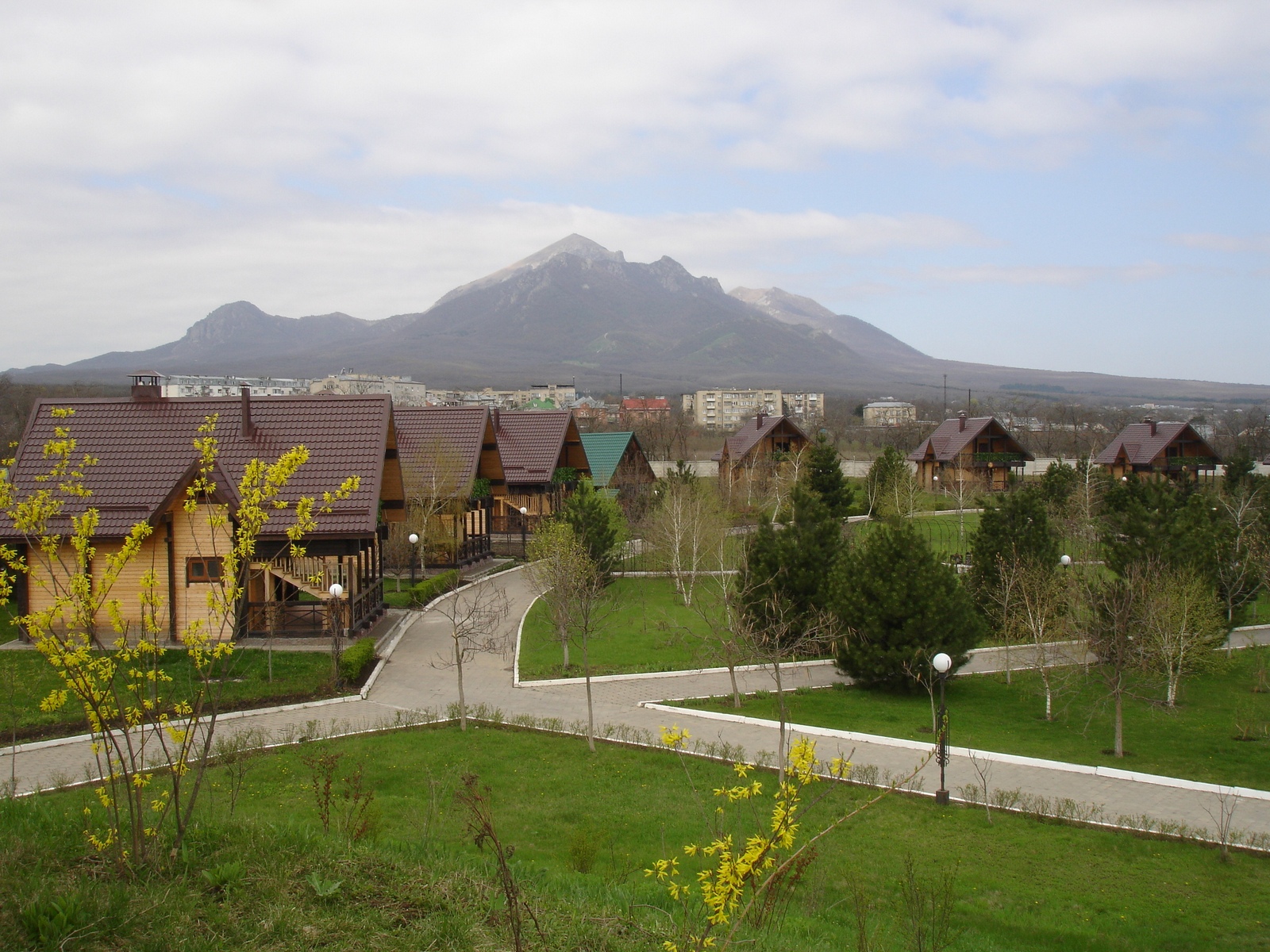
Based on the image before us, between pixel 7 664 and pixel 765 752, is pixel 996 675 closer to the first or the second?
pixel 765 752

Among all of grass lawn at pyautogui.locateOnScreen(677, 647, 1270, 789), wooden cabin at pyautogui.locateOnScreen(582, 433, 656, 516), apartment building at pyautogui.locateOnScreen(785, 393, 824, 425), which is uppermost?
apartment building at pyautogui.locateOnScreen(785, 393, 824, 425)

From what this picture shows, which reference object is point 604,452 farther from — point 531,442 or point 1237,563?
point 1237,563

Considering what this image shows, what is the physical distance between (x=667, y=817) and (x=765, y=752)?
3.16m

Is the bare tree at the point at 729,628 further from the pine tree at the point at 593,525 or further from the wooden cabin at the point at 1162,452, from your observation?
the wooden cabin at the point at 1162,452

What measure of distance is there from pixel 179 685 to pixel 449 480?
511 inches

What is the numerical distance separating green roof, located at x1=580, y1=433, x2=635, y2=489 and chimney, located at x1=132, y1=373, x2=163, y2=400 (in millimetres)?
21899

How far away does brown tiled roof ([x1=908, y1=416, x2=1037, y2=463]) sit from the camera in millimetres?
52750

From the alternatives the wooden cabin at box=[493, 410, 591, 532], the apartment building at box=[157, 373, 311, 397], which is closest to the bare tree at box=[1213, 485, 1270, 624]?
the wooden cabin at box=[493, 410, 591, 532]

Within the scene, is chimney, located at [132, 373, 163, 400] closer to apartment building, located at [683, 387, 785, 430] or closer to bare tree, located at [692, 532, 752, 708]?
bare tree, located at [692, 532, 752, 708]

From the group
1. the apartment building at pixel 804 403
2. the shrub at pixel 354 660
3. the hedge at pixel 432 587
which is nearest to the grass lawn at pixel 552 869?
the shrub at pixel 354 660

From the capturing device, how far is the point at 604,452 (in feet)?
140

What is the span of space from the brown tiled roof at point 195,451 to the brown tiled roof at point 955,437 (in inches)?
1580

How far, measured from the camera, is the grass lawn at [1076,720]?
13.7 meters

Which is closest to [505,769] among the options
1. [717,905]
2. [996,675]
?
[717,905]
